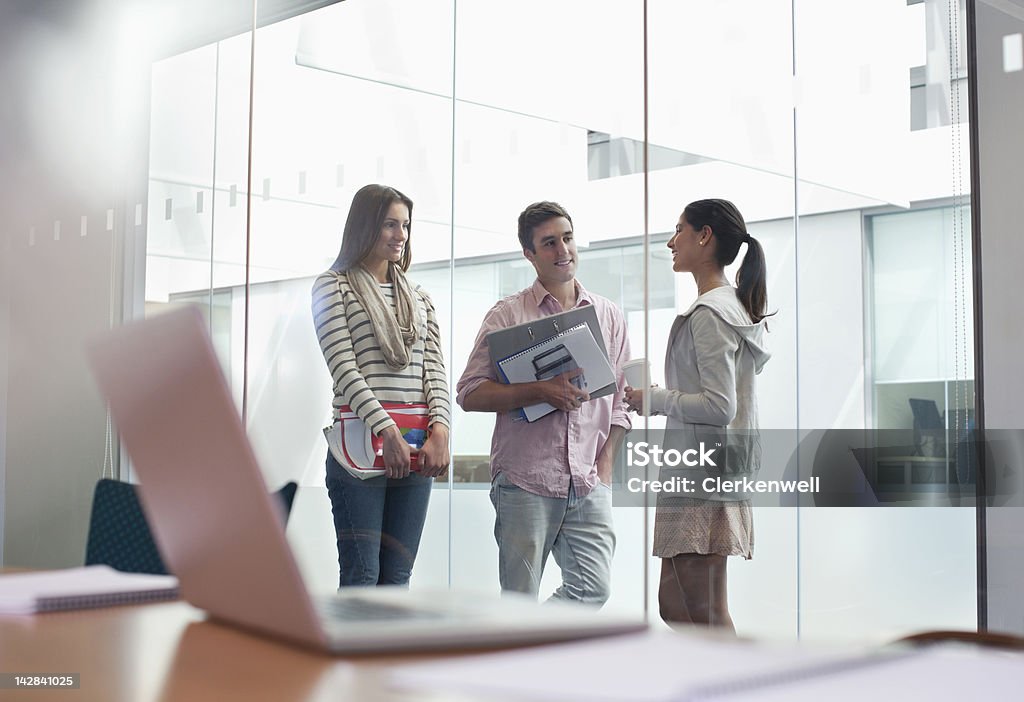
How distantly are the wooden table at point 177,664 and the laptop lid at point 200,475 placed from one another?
24 mm

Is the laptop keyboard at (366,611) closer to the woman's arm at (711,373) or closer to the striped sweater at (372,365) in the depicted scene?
the woman's arm at (711,373)

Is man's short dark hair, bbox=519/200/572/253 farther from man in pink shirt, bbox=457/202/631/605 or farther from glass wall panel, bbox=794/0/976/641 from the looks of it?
glass wall panel, bbox=794/0/976/641

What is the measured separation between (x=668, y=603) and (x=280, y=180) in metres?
2.03

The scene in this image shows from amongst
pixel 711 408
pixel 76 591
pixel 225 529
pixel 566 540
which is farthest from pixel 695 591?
pixel 225 529

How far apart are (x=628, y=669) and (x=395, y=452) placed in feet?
8.47

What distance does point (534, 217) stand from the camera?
3018 mm

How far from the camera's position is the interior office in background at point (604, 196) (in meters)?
2.61

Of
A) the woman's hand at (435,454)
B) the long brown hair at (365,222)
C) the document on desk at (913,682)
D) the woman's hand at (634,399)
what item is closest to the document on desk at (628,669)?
the document on desk at (913,682)

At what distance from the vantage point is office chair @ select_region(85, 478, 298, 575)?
1810 millimetres

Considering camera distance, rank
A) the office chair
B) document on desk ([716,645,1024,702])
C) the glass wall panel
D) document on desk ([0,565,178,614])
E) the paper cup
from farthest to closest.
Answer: the paper cup, the glass wall panel, the office chair, document on desk ([0,565,178,614]), document on desk ([716,645,1024,702])

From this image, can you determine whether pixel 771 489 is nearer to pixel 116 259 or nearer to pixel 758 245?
pixel 758 245

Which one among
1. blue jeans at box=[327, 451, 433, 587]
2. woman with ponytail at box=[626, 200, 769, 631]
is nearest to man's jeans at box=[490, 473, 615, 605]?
woman with ponytail at box=[626, 200, 769, 631]

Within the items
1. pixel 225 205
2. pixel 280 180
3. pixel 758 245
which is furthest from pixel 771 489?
pixel 225 205

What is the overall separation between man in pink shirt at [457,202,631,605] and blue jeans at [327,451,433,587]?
0.31m
